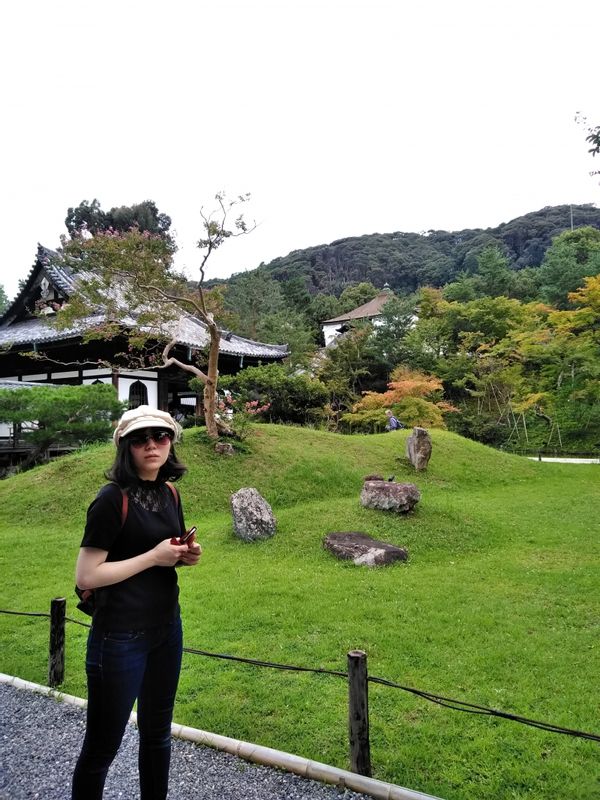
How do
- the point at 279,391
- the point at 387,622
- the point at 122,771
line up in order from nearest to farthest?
the point at 122,771, the point at 387,622, the point at 279,391

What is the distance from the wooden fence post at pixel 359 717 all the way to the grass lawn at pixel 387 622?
14 centimetres

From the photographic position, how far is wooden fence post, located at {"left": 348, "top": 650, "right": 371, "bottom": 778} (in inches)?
108

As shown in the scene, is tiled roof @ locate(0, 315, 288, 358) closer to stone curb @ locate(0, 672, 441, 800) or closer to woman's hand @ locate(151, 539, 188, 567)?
stone curb @ locate(0, 672, 441, 800)

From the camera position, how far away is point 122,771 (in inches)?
113

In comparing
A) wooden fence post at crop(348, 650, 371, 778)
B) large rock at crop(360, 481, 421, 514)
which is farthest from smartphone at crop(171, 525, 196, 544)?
large rock at crop(360, 481, 421, 514)

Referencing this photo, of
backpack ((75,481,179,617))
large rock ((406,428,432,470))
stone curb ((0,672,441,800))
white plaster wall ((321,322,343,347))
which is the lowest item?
stone curb ((0,672,441,800))

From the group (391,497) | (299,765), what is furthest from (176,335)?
(299,765)

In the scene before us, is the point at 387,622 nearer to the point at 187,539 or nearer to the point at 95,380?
the point at 187,539

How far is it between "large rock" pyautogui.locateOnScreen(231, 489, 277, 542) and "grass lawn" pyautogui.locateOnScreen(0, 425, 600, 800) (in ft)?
0.66

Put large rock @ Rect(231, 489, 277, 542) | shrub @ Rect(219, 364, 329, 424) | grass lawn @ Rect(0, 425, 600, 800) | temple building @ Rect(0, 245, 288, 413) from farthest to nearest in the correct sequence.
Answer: shrub @ Rect(219, 364, 329, 424) < temple building @ Rect(0, 245, 288, 413) < large rock @ Rect(231, 489, 277, 542) < grass lawn @ Rect(0, 425, 600, 800)

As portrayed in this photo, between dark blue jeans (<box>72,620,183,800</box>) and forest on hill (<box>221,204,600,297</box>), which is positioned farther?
forest on hill (<box>221,204,600,297</box>)

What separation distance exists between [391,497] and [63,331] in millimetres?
10503

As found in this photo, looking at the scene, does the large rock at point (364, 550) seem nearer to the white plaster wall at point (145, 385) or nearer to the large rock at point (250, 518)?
the large rock at point (250, 518)

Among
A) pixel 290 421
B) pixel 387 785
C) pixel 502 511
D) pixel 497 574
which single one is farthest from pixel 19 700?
pixel 290 421
